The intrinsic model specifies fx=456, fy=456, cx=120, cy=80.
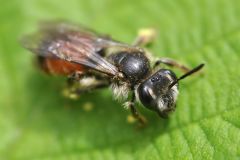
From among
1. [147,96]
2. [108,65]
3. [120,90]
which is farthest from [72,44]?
[147,96]

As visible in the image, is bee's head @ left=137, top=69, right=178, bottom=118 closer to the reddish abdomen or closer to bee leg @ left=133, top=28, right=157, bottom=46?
bee leg @ left=133, top=28, right=157, bottom=46

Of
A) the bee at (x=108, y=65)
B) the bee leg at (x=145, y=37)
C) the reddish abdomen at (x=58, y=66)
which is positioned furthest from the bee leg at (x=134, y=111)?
the bee leg at (x=145, y=37)

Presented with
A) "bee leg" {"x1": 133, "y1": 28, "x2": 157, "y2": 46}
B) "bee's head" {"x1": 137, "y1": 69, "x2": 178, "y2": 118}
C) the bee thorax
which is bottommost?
"bee's head" {"x1": 137, "y1": 69, "x2": 178, "y2": 118}

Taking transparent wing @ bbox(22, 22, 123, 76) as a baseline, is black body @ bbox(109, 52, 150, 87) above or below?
below

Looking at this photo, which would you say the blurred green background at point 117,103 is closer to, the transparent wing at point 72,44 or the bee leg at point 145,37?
the bee leg at point 145,37

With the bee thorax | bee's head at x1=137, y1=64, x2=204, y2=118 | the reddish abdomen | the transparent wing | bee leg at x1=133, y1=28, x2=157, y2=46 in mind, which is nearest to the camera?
bee's head at x1=137, y1=64, x2=204, y2=118

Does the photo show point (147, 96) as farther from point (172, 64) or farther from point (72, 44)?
point (72, 44)

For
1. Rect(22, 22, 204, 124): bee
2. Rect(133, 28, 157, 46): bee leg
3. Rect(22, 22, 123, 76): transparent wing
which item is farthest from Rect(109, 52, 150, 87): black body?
Rect(133, 28, 157, 46): bee leg

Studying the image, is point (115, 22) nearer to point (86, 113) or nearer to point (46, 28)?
point (46, 28)
